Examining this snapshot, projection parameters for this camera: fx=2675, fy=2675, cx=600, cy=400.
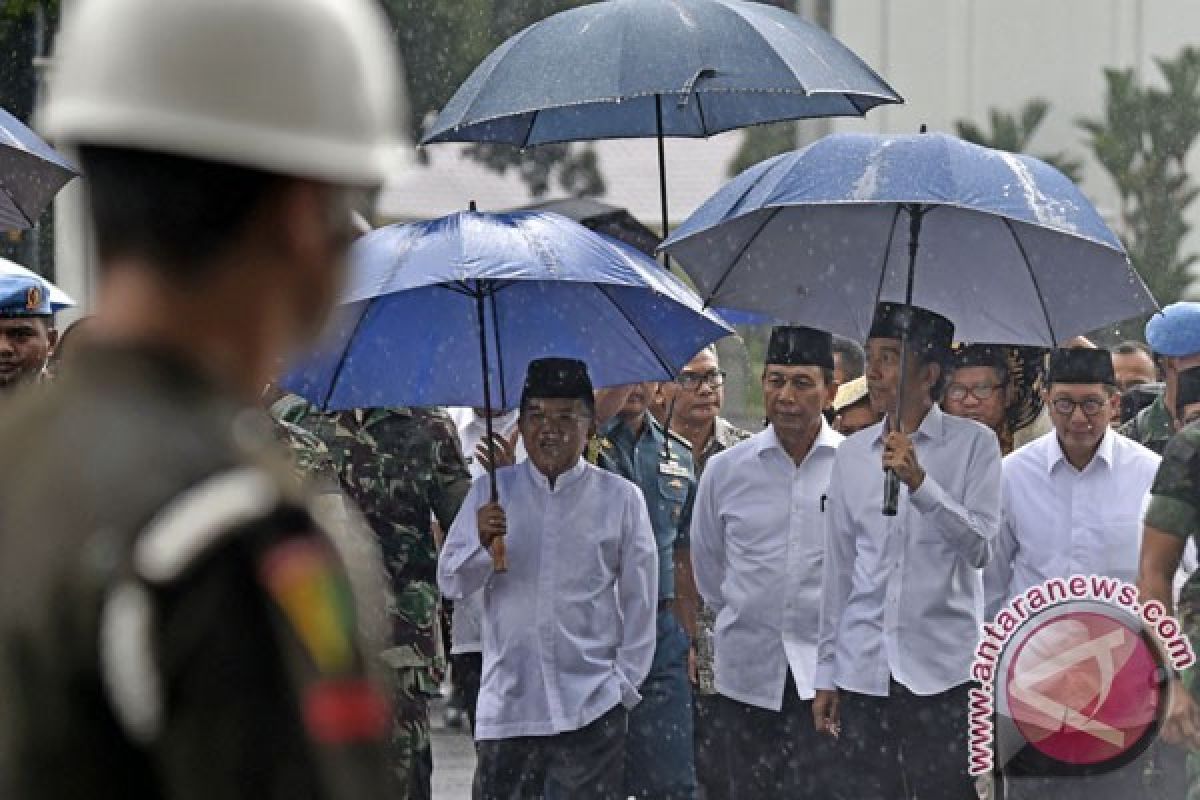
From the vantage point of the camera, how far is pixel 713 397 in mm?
11094

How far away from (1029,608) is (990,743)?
0.55 m

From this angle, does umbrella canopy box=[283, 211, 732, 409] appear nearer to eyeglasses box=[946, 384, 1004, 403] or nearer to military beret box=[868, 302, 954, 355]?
military beret box=[868, 302, 954, 355]

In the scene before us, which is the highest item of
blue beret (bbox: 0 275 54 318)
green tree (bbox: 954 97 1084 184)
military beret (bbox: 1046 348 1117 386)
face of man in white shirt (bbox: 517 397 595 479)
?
green tree (bbox: 954 97 1084 184)

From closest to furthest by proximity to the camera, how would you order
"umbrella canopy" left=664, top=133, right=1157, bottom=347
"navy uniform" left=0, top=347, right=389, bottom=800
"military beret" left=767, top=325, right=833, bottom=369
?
"navy uniform" left=0, top=347, right=389, bottom=800, "umbrella canopy" left=664, top=133, right=1157, bottom=347, "military beret" left=767, top=325, right=833, bottom=369

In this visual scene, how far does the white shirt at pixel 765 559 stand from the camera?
9172 mm

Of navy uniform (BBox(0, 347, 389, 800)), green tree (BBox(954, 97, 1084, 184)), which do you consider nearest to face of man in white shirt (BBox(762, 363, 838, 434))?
navy uniform (BBox(0, 347, 389, 800))

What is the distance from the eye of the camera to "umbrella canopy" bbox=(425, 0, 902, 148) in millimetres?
9297

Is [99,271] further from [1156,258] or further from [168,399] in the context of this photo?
[1156,258]

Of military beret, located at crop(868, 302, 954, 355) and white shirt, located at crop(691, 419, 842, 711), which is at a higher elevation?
military beret, located at crop(868, 302, 954, 355)

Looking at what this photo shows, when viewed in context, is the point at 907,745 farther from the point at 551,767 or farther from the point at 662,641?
the point at 662,641

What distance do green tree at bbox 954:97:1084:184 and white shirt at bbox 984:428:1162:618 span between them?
1947 centimetres

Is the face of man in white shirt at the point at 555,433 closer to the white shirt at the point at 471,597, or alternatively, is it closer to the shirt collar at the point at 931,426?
the white shirt at the point at 471,597

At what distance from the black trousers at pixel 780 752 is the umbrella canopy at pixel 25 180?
2.93 metres

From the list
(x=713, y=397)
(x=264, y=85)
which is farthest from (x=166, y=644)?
(x=713, y=397)
